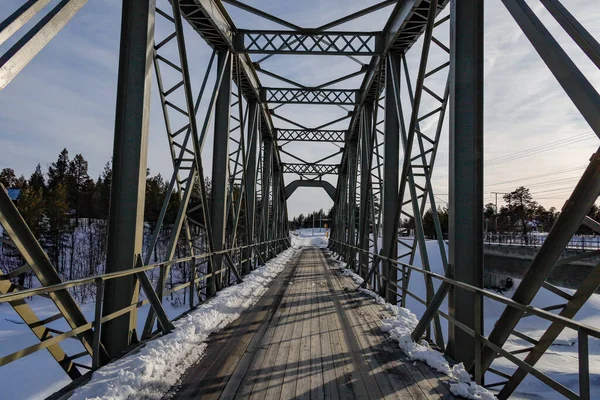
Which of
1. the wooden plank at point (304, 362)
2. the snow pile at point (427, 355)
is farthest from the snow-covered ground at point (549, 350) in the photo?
the wooden plank at point (304, 362)

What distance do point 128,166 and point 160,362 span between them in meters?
2.65

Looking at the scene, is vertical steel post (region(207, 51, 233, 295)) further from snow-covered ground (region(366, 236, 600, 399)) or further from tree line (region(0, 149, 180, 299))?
tree line (region(0, 149, 180, 299))

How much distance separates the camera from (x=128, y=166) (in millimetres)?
5270

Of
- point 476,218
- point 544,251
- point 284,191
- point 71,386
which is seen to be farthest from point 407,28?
point 284,191

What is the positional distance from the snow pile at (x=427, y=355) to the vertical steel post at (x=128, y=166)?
3.70 m

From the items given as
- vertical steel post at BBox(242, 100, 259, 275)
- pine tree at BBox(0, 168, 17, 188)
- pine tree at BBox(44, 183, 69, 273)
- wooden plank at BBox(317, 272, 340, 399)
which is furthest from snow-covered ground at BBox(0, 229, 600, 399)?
pine tree at BBox(0, 168, 17, 188)

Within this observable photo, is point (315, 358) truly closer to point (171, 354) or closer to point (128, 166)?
point (171, 354)

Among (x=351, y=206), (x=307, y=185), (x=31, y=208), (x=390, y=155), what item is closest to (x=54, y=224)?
(x=31, y=208)

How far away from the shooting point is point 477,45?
4871mm

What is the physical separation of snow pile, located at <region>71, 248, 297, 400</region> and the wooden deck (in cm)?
16

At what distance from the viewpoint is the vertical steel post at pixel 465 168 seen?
4625 mm

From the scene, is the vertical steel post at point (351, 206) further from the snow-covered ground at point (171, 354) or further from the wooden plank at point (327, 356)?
the wooden plank at point (327, 356)

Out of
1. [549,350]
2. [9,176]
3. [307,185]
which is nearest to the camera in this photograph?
[549,350]

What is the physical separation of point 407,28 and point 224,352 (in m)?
8.09
